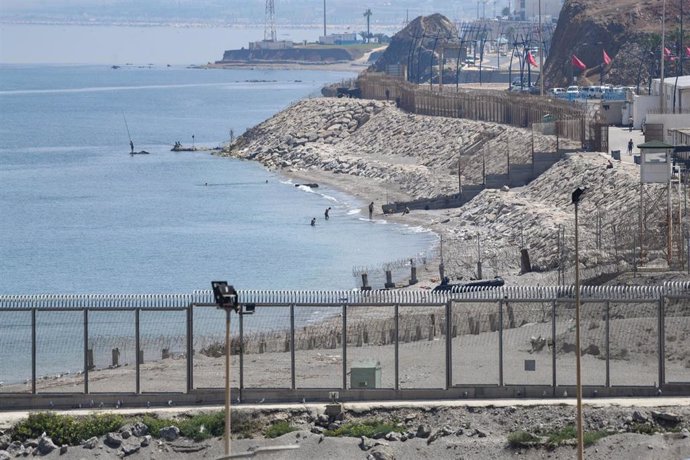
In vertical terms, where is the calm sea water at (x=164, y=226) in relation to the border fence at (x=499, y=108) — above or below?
below

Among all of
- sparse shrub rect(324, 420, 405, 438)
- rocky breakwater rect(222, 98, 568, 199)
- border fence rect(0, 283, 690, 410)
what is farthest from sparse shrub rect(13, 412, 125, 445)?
rocky breakwater rect(222, 98, 568, 199)

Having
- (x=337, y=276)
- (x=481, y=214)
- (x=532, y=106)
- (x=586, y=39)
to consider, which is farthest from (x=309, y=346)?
(x=586, y=39)

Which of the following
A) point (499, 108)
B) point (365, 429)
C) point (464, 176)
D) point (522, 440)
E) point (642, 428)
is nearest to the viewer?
point (522, 440)

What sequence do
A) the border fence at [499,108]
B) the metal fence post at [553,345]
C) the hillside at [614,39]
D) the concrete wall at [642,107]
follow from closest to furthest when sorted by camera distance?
1. the metal fence post at [553,345]
2. the border fence at [499,108]
3. the concrete wall at [642,107]
4. the hillside at [614,39]

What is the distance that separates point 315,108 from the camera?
109 meters

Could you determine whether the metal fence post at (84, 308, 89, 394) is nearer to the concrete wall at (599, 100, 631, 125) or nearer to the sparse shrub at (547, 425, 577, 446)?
the sparse shrub at (547, 425, 577, 446)

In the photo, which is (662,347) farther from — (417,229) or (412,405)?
(417,229)

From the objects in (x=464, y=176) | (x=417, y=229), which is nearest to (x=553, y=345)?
(x=417, y=229)

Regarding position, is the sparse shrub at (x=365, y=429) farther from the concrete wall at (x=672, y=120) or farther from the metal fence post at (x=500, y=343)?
the concrete wall at (x=672, y=120)

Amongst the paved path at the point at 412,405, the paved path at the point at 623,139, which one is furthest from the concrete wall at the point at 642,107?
the paved path at the point at 412,405

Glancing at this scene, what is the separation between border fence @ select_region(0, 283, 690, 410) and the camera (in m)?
25.2

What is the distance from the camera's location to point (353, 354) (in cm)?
2577

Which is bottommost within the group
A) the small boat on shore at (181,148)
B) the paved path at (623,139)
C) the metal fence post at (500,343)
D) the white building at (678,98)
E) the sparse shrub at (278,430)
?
the small boat on shore at (181,148)

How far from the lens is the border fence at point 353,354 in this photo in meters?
25.2
